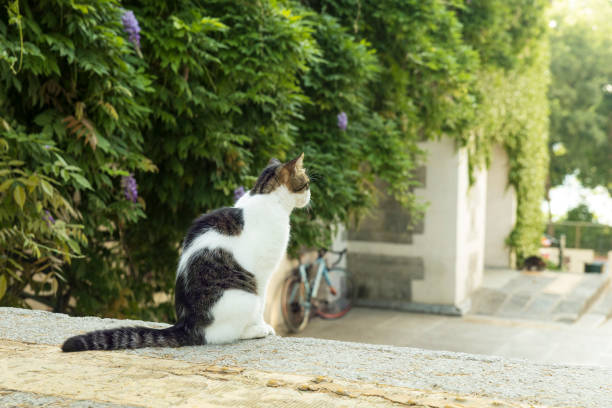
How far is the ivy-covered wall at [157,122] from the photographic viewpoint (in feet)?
10.4

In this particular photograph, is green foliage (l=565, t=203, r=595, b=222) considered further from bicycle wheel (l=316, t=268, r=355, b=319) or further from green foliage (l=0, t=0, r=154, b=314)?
green foliage (l=0, t=0, r=154, b=314)

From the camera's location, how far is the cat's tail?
2.44 meters

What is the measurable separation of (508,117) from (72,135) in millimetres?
10584

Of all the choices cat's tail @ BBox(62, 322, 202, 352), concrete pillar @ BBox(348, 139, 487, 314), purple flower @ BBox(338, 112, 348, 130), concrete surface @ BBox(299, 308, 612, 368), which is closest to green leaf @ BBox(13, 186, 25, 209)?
cat's tail @ BBox(62, 322, 202, 352)

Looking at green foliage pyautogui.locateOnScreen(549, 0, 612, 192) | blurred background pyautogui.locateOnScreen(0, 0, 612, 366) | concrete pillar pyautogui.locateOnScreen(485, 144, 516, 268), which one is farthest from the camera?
green foliage pyautogui.locateOnScreen(549, 0, 612, 192)

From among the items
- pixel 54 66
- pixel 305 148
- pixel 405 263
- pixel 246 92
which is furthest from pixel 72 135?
pixel 405 263

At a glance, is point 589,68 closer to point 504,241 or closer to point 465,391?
point 504,241

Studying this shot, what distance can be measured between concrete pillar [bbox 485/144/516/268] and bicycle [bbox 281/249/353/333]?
19.5 feet

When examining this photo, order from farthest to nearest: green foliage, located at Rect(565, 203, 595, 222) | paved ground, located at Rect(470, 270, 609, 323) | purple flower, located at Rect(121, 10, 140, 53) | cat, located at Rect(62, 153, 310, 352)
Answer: green foliage, located at Rect(565, 203, 595, 222)
paved ground, located at Rect(470, 270, 609, 323)
purple flower, located at Rect(121, 10, 140, 53)
cat, located at Rect(62, 153, 310, 352)

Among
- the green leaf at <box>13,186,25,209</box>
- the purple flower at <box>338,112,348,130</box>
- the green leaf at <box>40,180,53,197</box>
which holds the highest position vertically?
the purple flower at <box>338,112,348,130</box>

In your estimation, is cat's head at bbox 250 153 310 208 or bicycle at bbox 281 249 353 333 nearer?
cat's head at bbox 250 153 310 208

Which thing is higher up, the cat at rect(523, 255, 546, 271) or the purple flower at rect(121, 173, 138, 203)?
the purple flower at rect(121, 173, 138, 203)

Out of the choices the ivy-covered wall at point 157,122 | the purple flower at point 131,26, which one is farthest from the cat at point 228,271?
the purple flower at point 131,26

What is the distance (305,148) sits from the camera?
542cm
